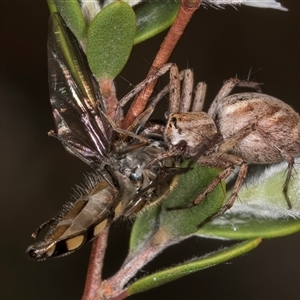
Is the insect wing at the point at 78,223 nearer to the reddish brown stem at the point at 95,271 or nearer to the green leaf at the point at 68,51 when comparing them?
the reddish brown stem at the point at 95,271

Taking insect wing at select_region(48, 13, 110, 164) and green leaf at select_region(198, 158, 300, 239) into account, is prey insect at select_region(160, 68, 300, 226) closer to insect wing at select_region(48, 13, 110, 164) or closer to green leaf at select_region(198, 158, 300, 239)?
green leaf at select_region(198, 158, 300, 239)

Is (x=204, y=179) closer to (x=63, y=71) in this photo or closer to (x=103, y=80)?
(x=103, y=80)

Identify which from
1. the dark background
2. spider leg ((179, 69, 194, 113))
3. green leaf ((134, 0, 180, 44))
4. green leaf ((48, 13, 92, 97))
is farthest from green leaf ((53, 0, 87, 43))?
the dark background

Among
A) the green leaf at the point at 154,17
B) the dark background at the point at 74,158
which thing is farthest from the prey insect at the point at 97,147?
the dark background at the point at 74,158

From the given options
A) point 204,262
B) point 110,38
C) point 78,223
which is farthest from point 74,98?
point 204,262

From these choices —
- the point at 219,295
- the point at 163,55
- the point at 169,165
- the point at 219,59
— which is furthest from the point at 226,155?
the point at 219,59

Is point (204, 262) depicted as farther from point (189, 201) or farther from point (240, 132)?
point (240, 132)

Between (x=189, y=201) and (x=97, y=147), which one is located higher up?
(x=97, y=147)
